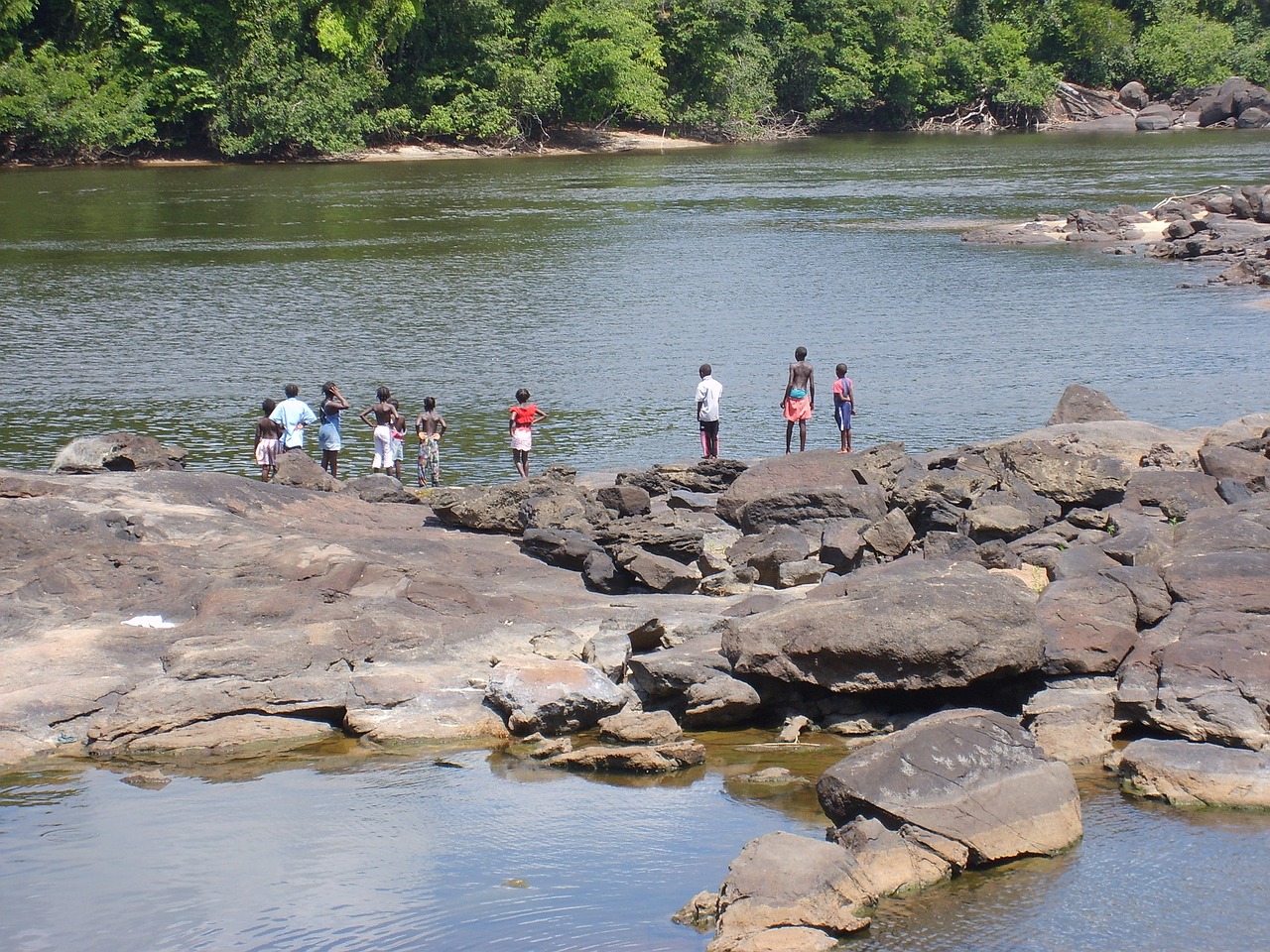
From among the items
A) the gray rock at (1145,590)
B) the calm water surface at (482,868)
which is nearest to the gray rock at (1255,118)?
the gray rock at (1145,590)

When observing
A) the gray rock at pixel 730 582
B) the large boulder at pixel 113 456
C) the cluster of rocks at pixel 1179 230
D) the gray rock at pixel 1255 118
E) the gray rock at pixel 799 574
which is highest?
the gray rock at pixel 1255 118

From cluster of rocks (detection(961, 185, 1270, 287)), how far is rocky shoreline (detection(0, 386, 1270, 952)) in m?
29.3

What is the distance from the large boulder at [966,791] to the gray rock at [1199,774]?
86 centimetres

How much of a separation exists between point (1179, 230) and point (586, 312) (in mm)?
21491

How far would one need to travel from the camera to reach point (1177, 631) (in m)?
12.0

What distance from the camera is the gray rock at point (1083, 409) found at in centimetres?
2203

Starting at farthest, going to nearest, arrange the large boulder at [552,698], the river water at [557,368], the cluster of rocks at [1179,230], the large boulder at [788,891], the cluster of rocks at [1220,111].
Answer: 1. the cluster of rocks at [1220,111]
2. the cluster of rocks at [1179,230]
3. the large boulder at [552,698]
4. the river water at [557,368]
5. the large boulder at [788,891]

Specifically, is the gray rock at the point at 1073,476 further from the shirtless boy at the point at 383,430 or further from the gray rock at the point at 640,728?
the shirtless boy at the point at 383,430

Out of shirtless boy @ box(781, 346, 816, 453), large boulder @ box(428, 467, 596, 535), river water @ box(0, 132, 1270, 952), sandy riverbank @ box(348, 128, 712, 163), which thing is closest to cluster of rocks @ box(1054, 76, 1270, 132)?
river water @ box(0, 132, 1270, 952)

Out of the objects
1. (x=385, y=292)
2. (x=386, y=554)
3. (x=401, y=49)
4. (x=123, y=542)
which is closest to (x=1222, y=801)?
(x=386, y=554)

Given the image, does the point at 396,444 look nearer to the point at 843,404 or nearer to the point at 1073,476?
the point at 843,404

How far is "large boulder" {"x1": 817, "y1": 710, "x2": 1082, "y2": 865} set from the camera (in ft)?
30.9

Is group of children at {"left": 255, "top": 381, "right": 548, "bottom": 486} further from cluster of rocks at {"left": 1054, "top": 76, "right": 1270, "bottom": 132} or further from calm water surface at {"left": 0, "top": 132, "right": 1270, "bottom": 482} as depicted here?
cluster of rocks at {"left": 1054, "top": 76, "right": 1270, "bottom": 132}

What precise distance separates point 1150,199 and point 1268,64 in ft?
188
